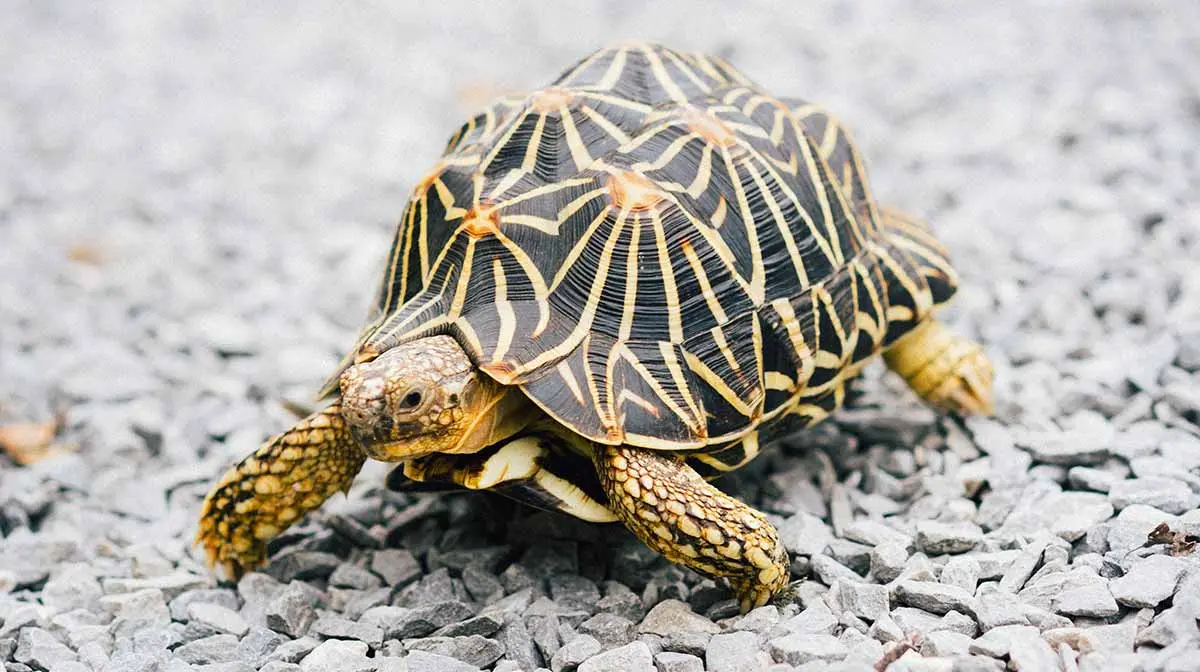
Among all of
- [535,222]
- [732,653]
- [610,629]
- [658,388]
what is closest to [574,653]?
[610,629]

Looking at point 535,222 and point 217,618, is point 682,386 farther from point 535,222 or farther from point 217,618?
point 217,618

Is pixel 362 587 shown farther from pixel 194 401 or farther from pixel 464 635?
pixel 194 401

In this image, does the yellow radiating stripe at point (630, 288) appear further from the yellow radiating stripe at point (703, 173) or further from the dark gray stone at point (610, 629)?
the dark gray stone at point (610, 629)

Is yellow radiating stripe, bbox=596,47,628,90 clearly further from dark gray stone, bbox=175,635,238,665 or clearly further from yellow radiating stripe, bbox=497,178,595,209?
dark gray stone, bbox=175,635,238,665

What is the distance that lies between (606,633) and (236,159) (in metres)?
3.61

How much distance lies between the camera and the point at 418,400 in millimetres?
2184

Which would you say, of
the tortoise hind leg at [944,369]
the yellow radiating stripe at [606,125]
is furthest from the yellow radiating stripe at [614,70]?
→ the tortoise hind leg at [944,369]

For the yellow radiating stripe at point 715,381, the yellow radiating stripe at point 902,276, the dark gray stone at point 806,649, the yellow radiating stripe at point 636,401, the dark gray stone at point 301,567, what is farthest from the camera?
the yellow radiating stripe at point 902,276

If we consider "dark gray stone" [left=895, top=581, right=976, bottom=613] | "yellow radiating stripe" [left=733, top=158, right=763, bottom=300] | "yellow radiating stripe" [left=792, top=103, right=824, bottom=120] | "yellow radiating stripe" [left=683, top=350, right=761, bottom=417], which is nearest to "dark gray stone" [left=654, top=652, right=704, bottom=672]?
"dark gray stone" [left=895, top=581, right=976, bottom=613]

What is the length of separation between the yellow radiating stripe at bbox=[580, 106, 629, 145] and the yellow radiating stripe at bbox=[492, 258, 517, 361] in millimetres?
429

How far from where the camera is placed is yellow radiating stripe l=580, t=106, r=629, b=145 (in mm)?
2584

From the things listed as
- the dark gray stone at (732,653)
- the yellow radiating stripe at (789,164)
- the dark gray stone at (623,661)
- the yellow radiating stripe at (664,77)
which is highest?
the yellow radiating stripe at (664,77)

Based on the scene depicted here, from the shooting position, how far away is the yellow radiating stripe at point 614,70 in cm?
274

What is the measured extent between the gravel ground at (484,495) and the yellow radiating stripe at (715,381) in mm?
397
